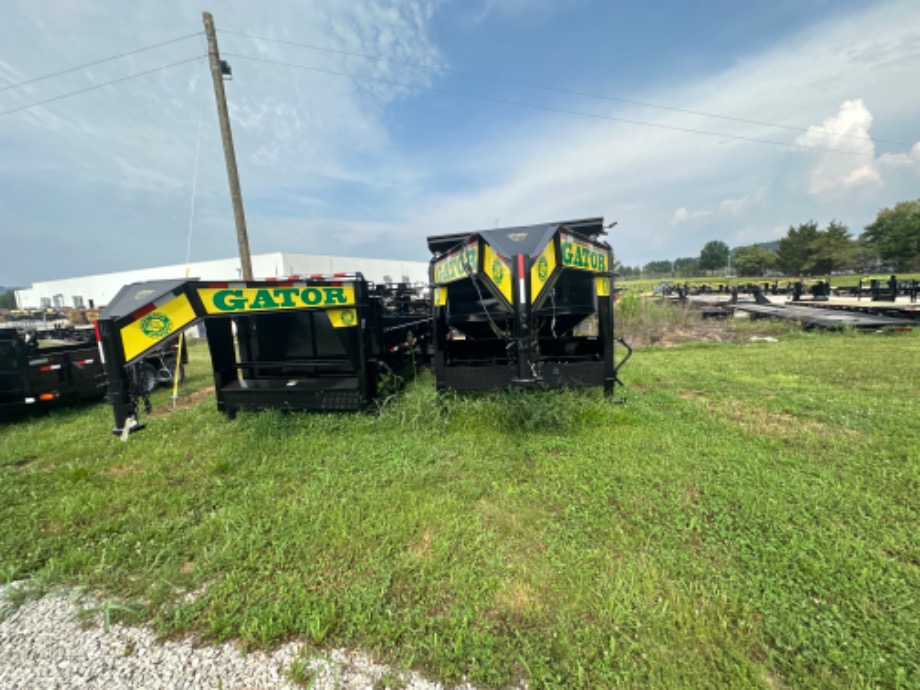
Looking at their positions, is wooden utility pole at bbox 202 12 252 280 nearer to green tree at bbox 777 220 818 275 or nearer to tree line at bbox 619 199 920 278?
tree line at bbox 619 199 920 278

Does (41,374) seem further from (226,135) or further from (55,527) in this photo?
(226,135)

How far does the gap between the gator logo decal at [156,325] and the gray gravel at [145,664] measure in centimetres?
201

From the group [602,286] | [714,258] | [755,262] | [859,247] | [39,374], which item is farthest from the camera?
[714,258]

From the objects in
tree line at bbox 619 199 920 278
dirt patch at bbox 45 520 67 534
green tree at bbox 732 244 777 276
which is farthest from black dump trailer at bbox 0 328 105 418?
green tree at bbox 732 244 777 276

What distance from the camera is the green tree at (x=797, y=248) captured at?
5628cm

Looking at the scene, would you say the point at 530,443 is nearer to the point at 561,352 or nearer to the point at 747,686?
the point at 561,352

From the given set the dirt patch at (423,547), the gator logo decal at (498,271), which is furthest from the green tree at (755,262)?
the dirt patch at (423,547)

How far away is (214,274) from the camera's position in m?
39.5

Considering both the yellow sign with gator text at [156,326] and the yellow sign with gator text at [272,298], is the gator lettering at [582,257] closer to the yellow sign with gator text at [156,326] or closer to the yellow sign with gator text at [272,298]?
the yellow sign with gator text at [272,298]

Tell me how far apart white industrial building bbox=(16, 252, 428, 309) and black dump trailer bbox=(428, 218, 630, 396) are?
2576cm

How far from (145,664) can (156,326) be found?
2460mm

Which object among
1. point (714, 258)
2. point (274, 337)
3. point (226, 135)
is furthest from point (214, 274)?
point (714, 258)

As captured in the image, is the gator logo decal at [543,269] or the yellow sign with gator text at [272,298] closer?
the gator logo decal at [543,269]

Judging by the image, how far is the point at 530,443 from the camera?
4020 mm
